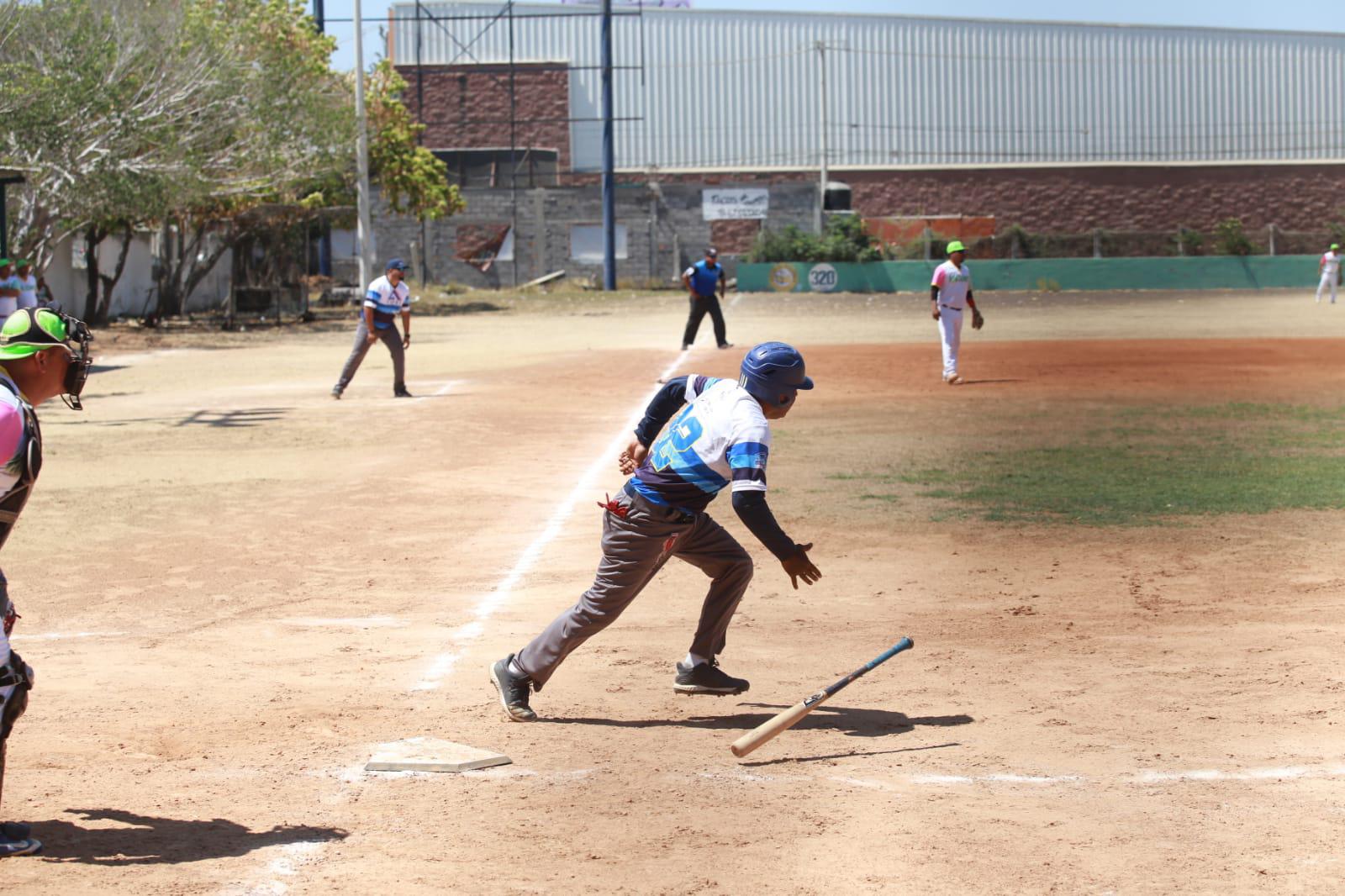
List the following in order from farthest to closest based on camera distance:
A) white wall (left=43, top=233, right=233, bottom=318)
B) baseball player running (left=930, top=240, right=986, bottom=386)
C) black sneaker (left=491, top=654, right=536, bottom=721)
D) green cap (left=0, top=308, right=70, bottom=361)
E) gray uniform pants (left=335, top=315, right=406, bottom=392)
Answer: white wall (left=43, top=233, right=233, bottom=318), baseball player running (left=930, top=240, right=986, bottom=386), gray uniform pants (left=335, top=315, right=406, bottom=392), black sneaker (left=491, top=654, right=536, bottom=721), green cap (left=0, top=308, right=70, bottom=361)

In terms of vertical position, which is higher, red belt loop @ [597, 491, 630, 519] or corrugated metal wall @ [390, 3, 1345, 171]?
corrugated metal wall @ [390, 3, 1345, 171]

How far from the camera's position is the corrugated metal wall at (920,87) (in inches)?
2643

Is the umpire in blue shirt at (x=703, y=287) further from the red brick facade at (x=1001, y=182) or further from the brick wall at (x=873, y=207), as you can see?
the red brick facade at (x=1001, y=182)

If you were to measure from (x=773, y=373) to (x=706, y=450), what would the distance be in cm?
42

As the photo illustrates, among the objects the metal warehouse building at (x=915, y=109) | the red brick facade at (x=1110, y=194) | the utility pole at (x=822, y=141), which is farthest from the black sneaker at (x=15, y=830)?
the red brick facade at (x=1110, y=194)

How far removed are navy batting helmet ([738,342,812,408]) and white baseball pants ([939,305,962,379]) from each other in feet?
50.0

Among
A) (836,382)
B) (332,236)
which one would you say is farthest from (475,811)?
(332,236)

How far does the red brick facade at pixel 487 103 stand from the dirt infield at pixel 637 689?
51363mm

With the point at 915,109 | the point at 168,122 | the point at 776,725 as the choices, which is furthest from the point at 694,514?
the point at 915,109

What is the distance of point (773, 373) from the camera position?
643 centimetres

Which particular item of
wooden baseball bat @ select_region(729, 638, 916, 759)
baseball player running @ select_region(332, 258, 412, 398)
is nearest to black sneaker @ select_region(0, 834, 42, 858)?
wooden baseball bat @ select_region(729, 638, 916, 759)

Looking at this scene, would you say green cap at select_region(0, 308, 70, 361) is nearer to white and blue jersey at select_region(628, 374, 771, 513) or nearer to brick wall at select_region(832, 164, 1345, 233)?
white and blue jersey at select_region(628, 374, 771, 513)

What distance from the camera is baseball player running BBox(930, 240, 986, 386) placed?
21.2 metres

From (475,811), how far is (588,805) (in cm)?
41
